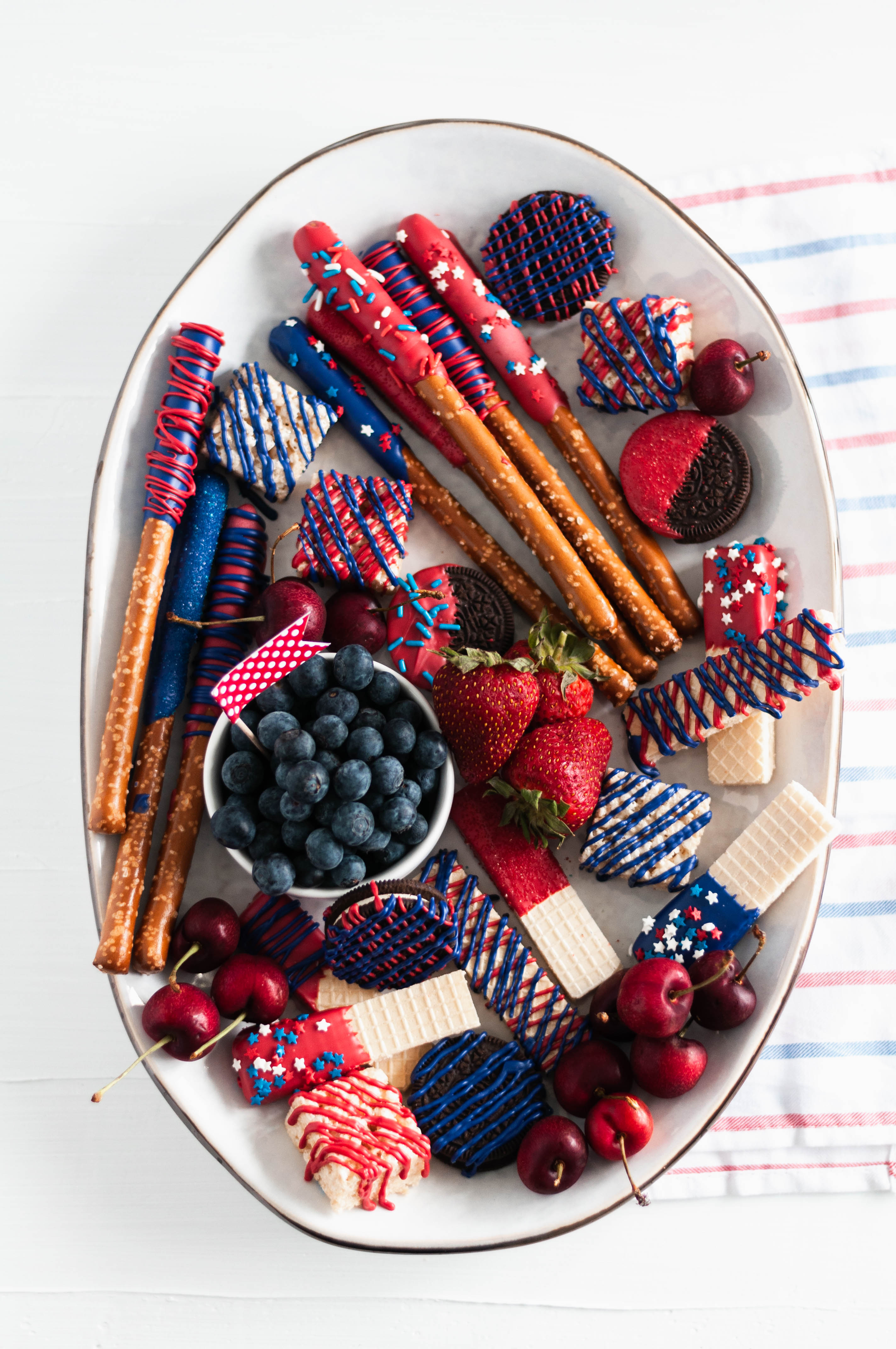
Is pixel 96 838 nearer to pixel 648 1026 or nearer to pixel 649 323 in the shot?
pixel 648 1026

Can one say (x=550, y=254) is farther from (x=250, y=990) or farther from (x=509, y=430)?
(x=250, y=990)

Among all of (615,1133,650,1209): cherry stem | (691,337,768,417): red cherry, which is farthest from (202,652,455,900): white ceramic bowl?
(691,337,768,417): red cherry

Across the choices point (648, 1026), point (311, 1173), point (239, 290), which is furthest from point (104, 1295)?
point (239, 290)

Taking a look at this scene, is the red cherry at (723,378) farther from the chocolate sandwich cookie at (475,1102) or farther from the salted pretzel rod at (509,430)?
the chocolate sandwich cookie at (475,1102)

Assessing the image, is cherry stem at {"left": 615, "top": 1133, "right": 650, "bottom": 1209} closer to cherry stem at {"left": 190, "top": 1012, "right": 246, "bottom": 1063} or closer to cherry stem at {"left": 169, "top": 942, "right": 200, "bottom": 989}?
cherry stem at {"left": 190, "top": 1012, "right": 246, "bottom": 1063}

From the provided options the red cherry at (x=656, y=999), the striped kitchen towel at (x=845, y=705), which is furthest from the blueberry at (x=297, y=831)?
the striped kitchen towel at (x=845, y=705)

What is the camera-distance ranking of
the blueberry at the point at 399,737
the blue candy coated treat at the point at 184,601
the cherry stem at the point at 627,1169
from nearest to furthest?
the cherry stem at the point at 627,1169 → the blueberry at the point at 399,737 → the blue candy coated treat at the point at 184,601

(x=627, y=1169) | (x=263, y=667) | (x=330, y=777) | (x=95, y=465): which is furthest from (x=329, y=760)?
(x=95, y=465)
